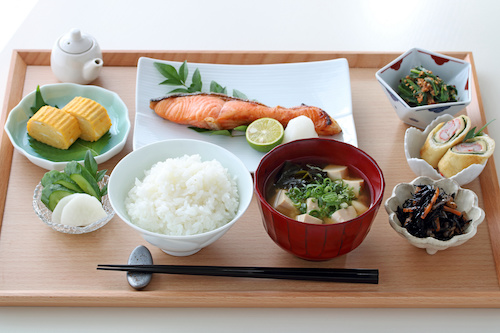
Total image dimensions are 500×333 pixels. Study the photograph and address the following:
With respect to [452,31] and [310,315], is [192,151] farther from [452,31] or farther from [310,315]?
[452,31]


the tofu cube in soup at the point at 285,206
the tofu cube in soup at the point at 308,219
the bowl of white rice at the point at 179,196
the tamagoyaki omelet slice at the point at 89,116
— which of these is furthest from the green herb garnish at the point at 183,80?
the tofu cube in soup at the point at 308,219

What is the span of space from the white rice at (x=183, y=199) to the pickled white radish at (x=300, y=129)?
47 cm

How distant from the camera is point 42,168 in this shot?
7.47ft

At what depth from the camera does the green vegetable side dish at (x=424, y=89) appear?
7.98 ft

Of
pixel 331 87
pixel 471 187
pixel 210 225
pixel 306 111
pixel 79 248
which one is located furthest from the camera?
pixel 331 87

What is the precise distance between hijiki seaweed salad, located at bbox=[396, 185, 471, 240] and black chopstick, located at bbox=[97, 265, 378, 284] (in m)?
0.21

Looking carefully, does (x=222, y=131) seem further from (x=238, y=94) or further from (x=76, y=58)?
(x=76, y=58)

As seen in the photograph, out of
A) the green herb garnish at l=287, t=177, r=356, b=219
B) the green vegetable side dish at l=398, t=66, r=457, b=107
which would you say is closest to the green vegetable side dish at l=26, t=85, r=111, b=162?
the green herb garnish at l=287, t=177, r=356, b=219

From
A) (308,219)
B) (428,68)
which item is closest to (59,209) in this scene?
(308,219)

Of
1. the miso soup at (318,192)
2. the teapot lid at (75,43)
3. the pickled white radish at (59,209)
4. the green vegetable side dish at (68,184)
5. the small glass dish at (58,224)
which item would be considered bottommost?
the small glass dish at (58,224)

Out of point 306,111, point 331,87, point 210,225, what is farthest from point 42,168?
point 331,87

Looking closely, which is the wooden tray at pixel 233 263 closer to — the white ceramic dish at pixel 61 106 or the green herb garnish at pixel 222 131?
the white ceramic dish at pixel 61 106

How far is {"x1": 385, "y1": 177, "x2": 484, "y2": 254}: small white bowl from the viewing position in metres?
1.88

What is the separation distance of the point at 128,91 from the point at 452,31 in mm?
1868
